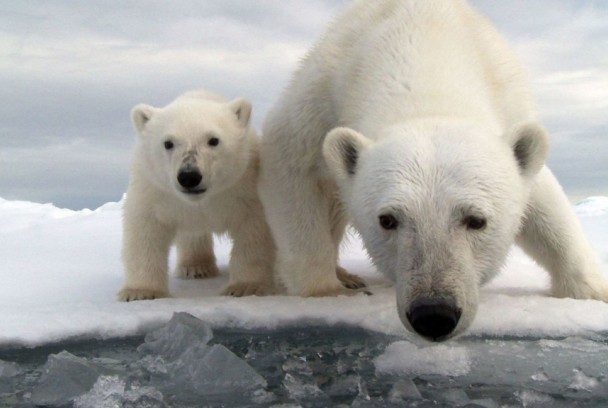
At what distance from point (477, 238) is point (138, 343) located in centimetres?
192

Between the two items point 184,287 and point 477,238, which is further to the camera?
point 184,287

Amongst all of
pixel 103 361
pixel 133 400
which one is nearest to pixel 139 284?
pixel 103 361

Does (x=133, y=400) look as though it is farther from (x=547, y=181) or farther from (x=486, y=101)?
(x=547, y=181)

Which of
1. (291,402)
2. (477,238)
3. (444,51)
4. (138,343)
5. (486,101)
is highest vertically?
(444,51)

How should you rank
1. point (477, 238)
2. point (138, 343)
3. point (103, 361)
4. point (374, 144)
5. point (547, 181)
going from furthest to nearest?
1. point (547, 181)
2. point (138, 343)
3. point (103, 361)
4. point (374, 144)
5. point (477, 238)

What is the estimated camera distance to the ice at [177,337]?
3.74 metres

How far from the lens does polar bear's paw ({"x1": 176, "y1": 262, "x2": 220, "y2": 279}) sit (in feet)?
20.9

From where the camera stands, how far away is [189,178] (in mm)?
4824

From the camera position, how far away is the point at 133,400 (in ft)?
10.1

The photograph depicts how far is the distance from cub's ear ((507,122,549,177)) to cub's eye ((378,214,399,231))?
681 millimetres

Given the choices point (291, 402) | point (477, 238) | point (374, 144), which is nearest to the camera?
point (291, 402)

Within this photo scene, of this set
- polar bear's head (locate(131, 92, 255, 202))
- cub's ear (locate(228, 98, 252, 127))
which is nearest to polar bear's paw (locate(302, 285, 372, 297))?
polar bear's head (locate(131, 92, 255, 202))

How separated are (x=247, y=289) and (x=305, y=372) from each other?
182 centimetres

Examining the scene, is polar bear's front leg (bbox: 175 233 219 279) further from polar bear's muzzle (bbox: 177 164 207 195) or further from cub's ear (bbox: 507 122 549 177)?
cub's ear (bbox: 507 122 549 177)
